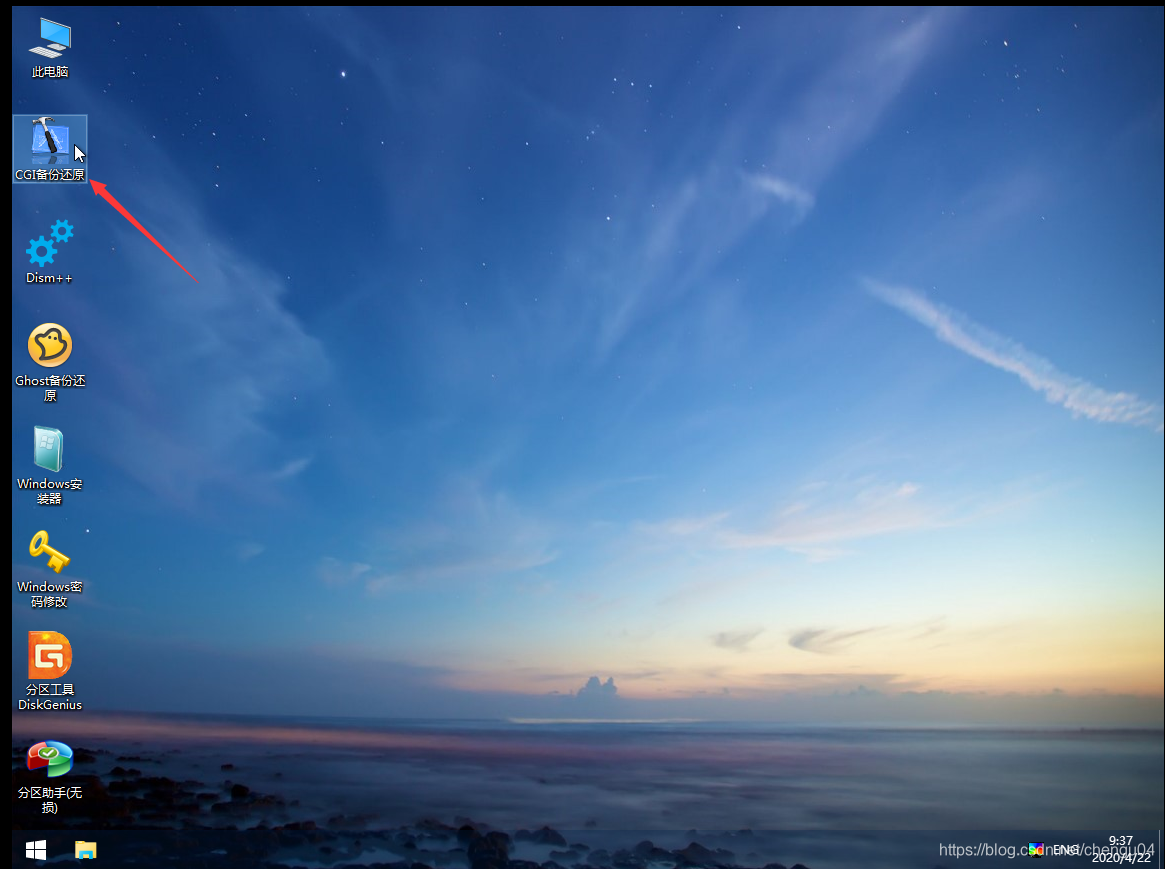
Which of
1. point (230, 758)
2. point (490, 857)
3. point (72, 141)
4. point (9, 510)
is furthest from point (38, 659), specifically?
point (230, 758)

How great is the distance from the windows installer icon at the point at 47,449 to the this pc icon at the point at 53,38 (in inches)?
164

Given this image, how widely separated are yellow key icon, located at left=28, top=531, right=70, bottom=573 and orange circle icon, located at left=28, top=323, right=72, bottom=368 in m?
1.85

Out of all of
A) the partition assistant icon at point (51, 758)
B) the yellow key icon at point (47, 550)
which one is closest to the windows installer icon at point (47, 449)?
the yellow key icon at point (47, 550)

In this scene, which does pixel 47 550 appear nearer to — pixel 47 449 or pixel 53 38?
pixel 47 449

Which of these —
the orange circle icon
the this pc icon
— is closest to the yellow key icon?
the orange circle icon

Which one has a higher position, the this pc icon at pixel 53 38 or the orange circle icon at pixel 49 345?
the this pc icon at pixel 53 38

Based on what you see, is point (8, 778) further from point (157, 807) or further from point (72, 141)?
point (72, 141)

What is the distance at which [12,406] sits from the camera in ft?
19.7

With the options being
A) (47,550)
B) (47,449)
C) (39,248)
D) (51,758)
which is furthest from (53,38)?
(51,758)

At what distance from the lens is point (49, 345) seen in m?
6.15

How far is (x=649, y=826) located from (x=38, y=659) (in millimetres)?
9706

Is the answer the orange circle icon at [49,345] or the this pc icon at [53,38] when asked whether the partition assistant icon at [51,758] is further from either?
the this pc icon at [53,38]

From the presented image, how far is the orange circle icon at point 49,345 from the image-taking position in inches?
241

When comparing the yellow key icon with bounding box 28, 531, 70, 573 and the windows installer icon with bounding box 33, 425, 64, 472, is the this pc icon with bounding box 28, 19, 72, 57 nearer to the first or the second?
the windows installer icon with bounding box 33, 425, 64, 472
